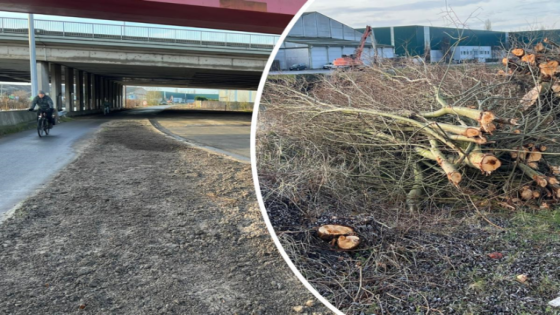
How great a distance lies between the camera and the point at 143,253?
3.60 m

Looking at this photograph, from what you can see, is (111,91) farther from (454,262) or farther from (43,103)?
(454,262)

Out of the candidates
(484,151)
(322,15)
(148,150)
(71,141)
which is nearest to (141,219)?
(322,15)

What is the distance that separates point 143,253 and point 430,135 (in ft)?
9.94

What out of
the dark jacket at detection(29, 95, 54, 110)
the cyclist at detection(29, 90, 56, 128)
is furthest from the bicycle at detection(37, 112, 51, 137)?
the dark jacket at detection(29, 95, 54, 110)

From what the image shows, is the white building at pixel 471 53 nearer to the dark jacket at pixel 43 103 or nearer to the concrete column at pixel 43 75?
the dark jacket at pixel 43 103

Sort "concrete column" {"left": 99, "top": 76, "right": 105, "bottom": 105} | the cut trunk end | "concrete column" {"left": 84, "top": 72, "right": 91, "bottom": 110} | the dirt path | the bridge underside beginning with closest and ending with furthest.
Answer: the cut trunk end
the dirt path
the bridge underside
"concrete column" {"left": 84, "top": 72, "right": 91, "bottom": 110}
"concrete column" {"left": 99, "top": 76, "right": 105, "bottom": 105}

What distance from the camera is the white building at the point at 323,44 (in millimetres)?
1274

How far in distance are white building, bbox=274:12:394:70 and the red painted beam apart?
304 inches

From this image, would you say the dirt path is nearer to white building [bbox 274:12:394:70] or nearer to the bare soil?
the bare soil

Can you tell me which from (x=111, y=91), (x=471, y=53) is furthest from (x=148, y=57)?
(x=111, y=91)

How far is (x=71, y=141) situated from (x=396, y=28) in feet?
40.9

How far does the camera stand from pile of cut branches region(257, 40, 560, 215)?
1.08m

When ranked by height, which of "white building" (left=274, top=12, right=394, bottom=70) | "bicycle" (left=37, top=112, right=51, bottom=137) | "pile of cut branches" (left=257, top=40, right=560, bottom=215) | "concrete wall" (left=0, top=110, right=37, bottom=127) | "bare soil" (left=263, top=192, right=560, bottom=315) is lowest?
"bare soil" (left=263, top=192, right=560, bottom=315)

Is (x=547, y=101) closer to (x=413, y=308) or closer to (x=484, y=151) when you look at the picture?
(x=484, y=151)
